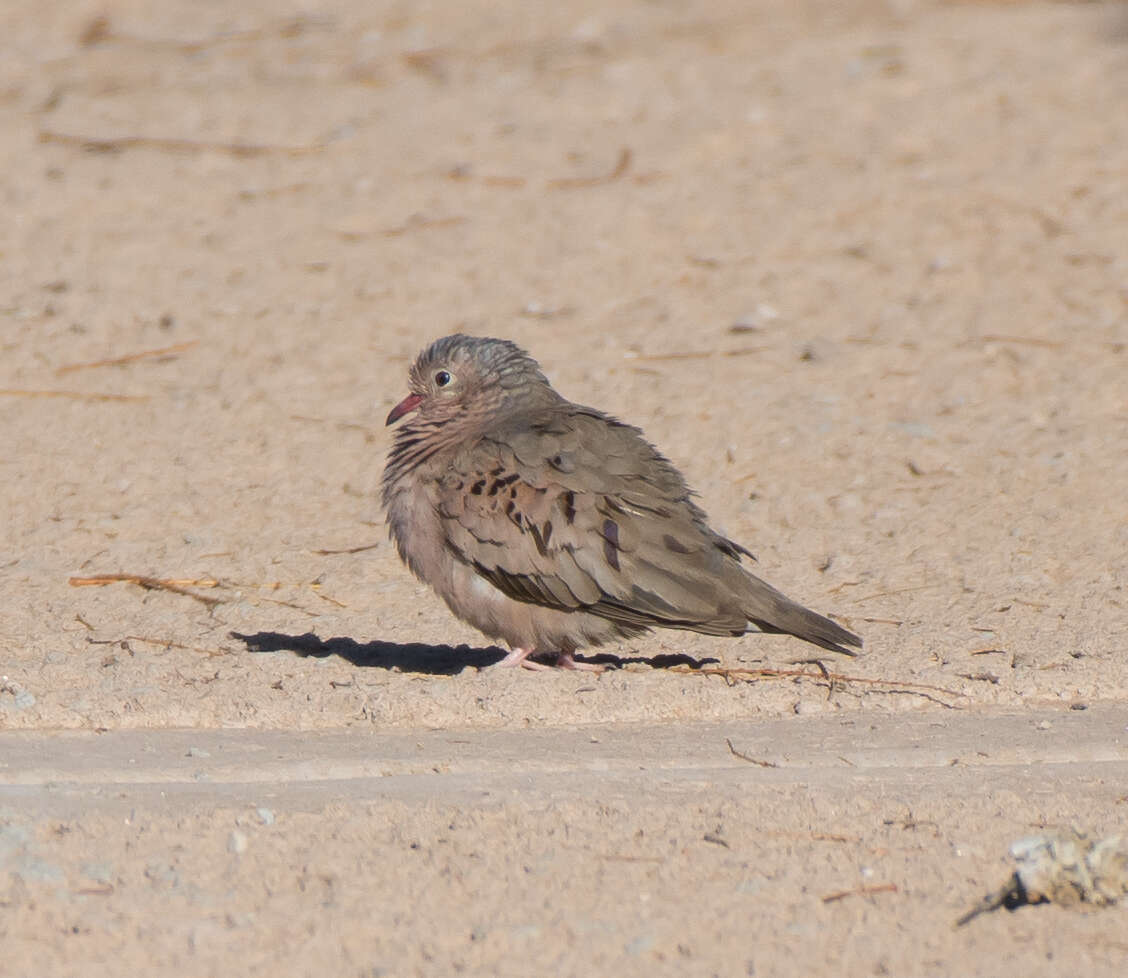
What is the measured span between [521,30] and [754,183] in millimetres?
3288

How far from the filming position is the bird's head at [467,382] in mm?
5703

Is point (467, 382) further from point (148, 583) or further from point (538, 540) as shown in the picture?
point (148, 583)

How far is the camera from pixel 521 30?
12.3 meters

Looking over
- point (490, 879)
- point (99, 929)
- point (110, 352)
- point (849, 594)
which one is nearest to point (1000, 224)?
point (849, 594)

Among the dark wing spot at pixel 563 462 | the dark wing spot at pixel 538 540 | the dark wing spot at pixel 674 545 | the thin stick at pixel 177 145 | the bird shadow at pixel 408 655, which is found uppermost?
the thin stick at pixel 177 145

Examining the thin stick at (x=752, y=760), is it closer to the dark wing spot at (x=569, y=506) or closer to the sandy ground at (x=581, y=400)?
the sandy ground at (x=581, y=400)

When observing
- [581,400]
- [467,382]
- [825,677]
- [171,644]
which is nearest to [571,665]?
[825,677]

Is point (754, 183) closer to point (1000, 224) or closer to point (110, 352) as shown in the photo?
point (1000, 224)

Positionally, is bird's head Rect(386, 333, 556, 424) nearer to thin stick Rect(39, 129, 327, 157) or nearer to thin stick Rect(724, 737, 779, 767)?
thin stick Rect(724, 737, 779, 767)

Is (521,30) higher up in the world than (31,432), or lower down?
higher up

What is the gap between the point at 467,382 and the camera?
5.72 m

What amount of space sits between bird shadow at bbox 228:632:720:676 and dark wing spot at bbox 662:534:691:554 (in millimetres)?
405

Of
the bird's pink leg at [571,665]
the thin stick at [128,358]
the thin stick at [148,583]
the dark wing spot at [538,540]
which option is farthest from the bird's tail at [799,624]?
the thin stick at [128,358]

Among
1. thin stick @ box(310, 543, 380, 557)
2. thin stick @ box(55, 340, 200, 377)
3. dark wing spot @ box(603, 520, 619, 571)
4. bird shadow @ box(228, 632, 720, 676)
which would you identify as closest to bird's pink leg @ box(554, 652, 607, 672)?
bird shadow @ box(228, 632, 720, 676)
